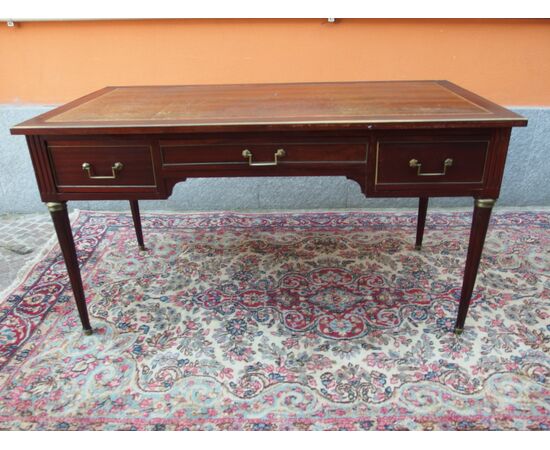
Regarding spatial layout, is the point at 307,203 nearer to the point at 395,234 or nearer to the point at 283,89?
the point at 395,234

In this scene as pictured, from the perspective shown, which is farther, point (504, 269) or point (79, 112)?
point (504, 269)

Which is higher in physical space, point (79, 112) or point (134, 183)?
point (79, 112)

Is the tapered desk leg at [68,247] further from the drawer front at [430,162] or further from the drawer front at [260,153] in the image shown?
the drawer front at [430,162]

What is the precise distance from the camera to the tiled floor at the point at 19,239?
2.29 metres

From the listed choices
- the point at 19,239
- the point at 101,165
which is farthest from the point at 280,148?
the point at 19,239

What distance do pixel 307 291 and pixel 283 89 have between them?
3.06 ft

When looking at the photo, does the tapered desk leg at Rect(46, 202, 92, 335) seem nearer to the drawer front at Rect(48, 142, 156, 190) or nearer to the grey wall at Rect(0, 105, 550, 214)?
the drawer front at Rect(48, 142, 156, 190)

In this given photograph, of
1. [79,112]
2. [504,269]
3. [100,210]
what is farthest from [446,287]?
[100,210]

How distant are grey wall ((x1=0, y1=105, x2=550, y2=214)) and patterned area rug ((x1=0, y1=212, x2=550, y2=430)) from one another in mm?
290

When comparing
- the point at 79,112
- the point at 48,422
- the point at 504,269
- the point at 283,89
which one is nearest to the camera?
the point at 48,422

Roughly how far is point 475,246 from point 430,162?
382 millimetres

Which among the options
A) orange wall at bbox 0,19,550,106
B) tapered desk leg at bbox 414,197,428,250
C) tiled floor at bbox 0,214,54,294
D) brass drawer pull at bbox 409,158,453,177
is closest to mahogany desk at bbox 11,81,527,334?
brass drawer pull at bbox 409,158,453,177
